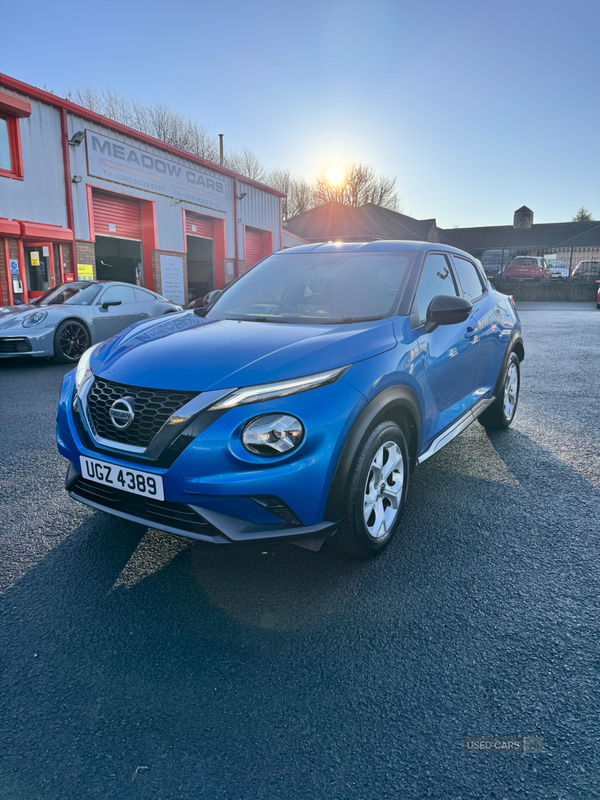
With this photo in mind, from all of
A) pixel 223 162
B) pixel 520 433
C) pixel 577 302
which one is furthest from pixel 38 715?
pixel 223 162

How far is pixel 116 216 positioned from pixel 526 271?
2412 cm

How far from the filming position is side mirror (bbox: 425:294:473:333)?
3.21 m

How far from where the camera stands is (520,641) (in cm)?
221

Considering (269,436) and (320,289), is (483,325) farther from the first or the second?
(269,436)

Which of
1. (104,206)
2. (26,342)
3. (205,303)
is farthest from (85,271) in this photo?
(205,303)

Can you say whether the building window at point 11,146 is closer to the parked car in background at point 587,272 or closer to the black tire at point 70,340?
the black tire at point 70,340

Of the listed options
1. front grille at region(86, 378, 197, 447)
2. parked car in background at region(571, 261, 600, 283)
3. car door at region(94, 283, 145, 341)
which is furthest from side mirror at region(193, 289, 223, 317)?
parked car in background at region(571, 261, 600, 283)

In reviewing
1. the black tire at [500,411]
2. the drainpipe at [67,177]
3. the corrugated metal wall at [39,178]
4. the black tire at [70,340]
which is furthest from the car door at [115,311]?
the black tire at [500,411]

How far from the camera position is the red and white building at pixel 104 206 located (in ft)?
47.3

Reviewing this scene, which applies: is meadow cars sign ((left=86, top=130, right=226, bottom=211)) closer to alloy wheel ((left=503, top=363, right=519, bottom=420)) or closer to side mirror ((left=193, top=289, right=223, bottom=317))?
side mirror ((left=193, top=289, right=223, bottom=317))

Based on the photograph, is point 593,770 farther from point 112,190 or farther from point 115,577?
point 112,190

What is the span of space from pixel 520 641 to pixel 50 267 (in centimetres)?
1588

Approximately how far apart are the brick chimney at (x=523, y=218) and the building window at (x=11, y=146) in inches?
2428

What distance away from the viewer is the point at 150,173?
19391mm
